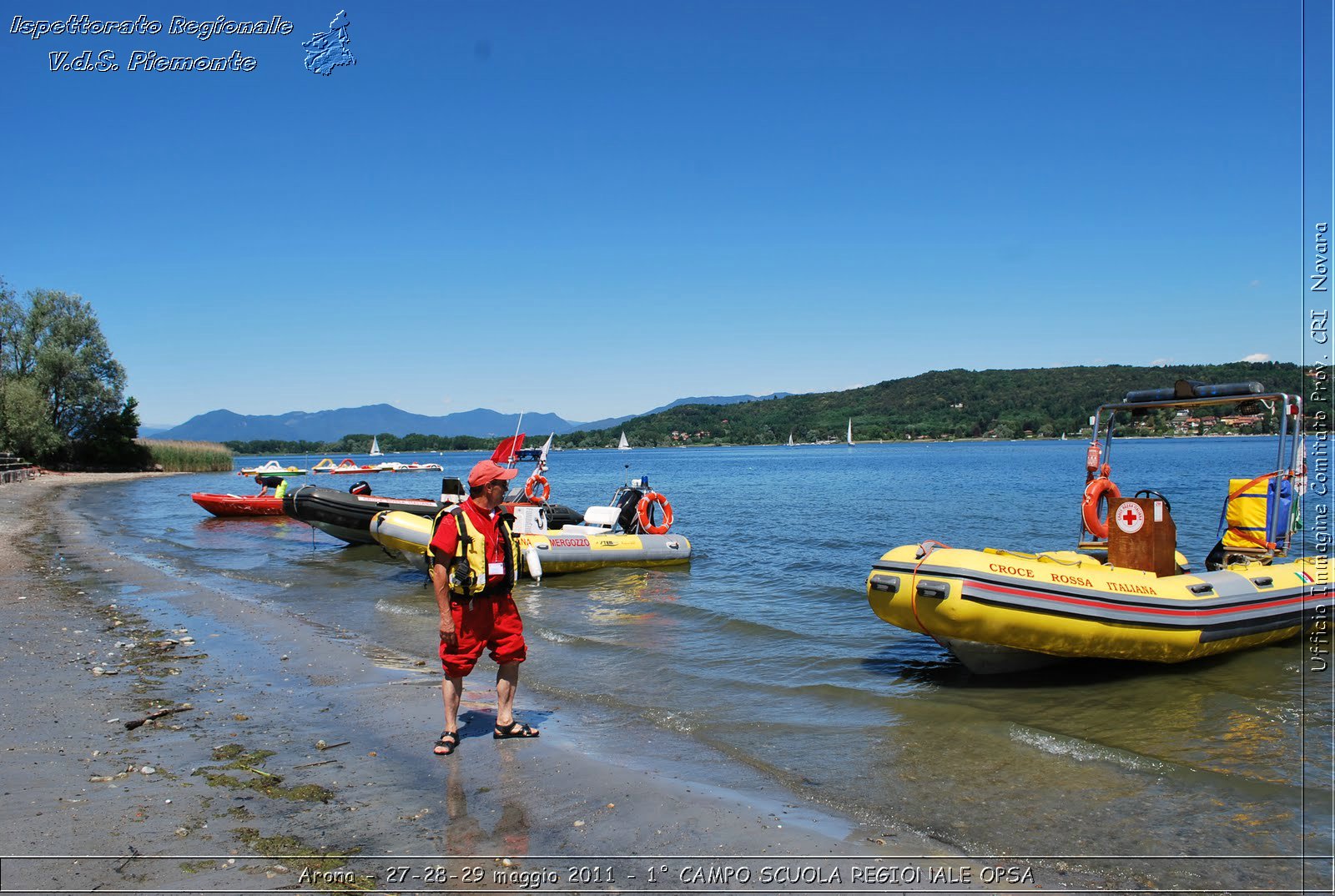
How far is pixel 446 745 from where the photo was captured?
206 inches

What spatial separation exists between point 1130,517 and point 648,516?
992 centimetres

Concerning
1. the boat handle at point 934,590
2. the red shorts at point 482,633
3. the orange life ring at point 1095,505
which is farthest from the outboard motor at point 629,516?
the red shorts at point 482,633

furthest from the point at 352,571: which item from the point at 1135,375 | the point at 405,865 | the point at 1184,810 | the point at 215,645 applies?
the point at 1135,375

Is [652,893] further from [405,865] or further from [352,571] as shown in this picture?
[352,571]

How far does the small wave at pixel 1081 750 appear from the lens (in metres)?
5.68

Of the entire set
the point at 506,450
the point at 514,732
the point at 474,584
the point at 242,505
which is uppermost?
the point at 506,450

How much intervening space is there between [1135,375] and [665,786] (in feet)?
234

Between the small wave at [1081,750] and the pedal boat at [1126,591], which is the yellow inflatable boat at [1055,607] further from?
the small wave at [1081,750]

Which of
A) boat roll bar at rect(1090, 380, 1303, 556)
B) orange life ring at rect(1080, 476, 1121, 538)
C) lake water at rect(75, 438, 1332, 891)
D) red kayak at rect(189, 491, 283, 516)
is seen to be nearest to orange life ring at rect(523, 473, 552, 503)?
lake water at rect(75, 438, 1332, 891)

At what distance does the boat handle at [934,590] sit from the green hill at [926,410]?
29.8 m

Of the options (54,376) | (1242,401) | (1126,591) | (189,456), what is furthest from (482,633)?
(189,456)

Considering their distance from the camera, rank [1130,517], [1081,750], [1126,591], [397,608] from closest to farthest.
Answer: [1081,750] < [1126,591] < [1130,517] < [397,608]

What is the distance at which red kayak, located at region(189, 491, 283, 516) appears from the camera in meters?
Answer: 26.3

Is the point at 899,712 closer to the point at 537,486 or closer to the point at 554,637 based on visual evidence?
the point at 554,637
